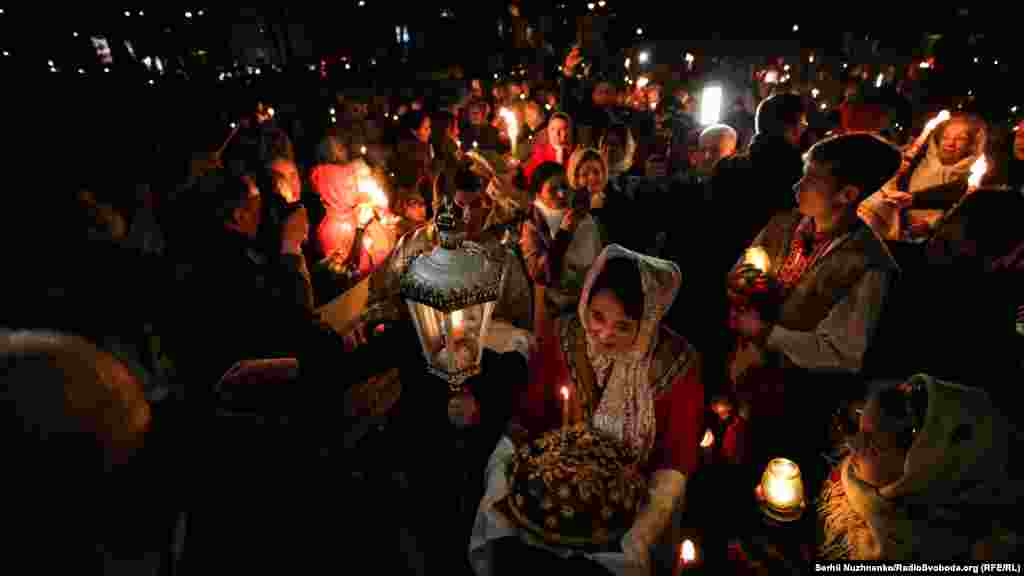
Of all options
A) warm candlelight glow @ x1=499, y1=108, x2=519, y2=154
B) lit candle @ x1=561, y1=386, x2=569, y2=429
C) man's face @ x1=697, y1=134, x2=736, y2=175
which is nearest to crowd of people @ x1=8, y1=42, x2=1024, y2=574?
lit candle @ x1=561, y1=386, x2=569, y2=429

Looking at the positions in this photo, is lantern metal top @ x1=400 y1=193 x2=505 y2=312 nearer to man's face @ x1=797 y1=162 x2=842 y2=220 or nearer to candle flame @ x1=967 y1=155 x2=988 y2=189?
man's face @ x1=797 y1=162 x2=842 y2=220

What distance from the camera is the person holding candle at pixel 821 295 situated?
10.5 feet

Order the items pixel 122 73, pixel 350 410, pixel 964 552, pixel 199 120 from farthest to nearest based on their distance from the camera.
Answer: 1. pixel 122 73
2. pixel 199 120
3. pixel 350 410
4. pixel 964 552

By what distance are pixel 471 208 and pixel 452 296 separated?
119 inches

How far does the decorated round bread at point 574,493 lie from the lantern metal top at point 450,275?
0.97m

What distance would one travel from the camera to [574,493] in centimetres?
220

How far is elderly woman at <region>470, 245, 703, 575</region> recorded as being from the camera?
2516mm

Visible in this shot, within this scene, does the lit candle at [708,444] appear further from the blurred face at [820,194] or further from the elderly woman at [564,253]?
the blurred face at [820,194]

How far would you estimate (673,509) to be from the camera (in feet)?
8.52

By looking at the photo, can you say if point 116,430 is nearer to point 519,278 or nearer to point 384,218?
point 519,278

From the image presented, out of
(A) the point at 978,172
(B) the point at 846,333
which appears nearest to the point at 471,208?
(B) the point at 846,333

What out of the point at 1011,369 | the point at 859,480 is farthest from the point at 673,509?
the point at 1011,369

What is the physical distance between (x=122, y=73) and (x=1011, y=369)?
18.7 metres

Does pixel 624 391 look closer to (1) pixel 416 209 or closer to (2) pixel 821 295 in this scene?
(2) pixel 821 295
